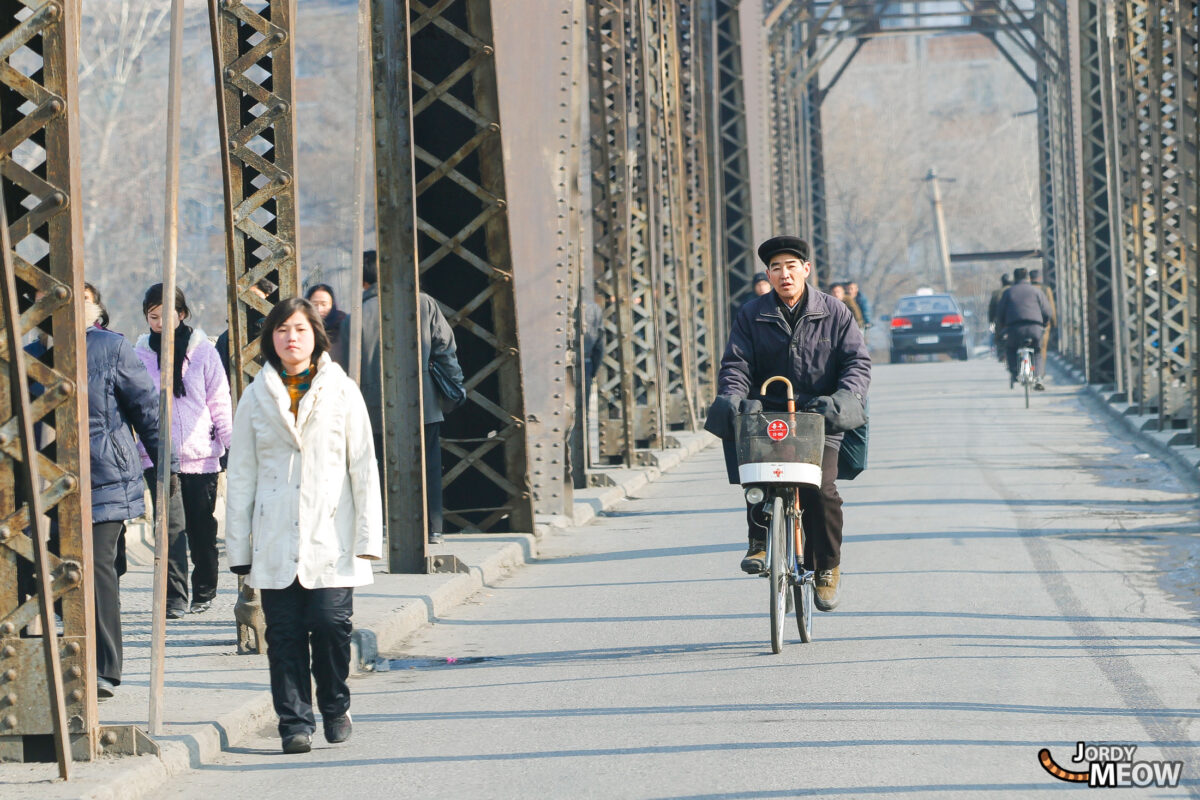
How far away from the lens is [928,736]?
622 cm

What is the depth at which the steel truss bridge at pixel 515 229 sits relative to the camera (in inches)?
233

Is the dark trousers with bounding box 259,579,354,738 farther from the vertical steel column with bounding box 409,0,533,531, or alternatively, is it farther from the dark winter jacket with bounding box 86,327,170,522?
the vertical steel column with bounding box 409,0,533,531

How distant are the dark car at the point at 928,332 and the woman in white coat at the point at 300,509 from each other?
43522mm

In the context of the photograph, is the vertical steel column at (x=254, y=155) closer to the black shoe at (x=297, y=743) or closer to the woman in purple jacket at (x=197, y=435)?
the woman in purple jacket at (x=197, y=435)

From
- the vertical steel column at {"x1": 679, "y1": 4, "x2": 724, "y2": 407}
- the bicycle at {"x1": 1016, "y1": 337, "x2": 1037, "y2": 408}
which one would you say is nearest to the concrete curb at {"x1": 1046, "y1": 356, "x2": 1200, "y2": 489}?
the bicycle at {"x1": 1016, "y1": 337, "x2": 1037, "y2": 408}

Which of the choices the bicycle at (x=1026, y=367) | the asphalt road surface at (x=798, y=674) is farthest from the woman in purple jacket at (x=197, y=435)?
the bicycle at (x=1026, y=367)

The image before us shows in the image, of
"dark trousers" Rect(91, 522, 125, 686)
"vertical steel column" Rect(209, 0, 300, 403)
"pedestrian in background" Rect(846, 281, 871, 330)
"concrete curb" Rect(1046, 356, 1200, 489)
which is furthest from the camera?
"pedestrian in background" Rect(846, 281, 871, 330)

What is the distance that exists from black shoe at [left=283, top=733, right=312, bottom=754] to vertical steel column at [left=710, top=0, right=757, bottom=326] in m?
22.1

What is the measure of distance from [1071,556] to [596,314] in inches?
357

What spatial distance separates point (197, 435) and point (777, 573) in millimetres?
3783

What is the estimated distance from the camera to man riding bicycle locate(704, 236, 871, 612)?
27.7 ft

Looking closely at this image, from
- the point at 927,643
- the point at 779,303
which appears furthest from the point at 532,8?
the point at 927,643

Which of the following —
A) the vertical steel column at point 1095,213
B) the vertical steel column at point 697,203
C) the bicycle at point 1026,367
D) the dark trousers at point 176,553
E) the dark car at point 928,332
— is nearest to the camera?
the dark trousers at point 176,553

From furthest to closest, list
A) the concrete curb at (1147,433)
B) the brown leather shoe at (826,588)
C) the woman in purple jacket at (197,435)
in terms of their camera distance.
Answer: the concrete curb at (1147,433)
the woman in purple jacket at (197,435)
the brown leather shoe at (826,588)
